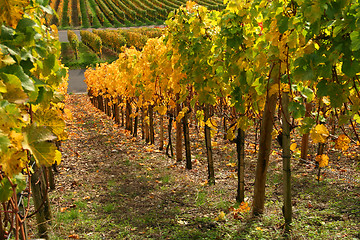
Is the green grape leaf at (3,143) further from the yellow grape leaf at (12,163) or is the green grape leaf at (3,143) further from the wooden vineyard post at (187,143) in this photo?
the wooden vineyard post at (187,143)

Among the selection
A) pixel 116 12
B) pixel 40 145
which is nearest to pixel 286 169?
pixel 40 145

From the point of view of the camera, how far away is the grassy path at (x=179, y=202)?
3.66m

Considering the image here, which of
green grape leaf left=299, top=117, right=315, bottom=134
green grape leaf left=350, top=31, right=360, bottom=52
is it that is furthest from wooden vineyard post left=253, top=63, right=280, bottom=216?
green grape leaf left=350, top=31, right=360, bottom=52

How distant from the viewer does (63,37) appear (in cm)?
5481

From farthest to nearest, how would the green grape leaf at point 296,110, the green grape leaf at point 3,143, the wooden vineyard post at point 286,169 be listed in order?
the wooden vineyard post at point 286,169
the green grape leaf at point 296,110
the green grape leaf at point 3,143

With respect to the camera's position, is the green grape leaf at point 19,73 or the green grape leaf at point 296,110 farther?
the green grape leaf at point 296,110

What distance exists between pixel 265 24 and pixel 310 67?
87cm

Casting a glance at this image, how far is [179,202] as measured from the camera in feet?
15.2

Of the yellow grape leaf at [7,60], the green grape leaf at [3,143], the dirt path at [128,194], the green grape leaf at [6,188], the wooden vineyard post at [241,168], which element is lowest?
the dirt path at [128,194]

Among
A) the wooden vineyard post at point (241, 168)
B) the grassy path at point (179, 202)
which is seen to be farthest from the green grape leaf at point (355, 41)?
the wooden vineyard post at point (241, 168)

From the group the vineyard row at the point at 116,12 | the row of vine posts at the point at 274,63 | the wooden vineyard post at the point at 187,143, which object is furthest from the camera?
the vineyard row at the point at 116,12

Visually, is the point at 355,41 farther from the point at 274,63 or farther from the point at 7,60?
the point at 7,60

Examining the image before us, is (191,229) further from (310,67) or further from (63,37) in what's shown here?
(63,37)

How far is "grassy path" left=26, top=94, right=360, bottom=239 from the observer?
144 inches
